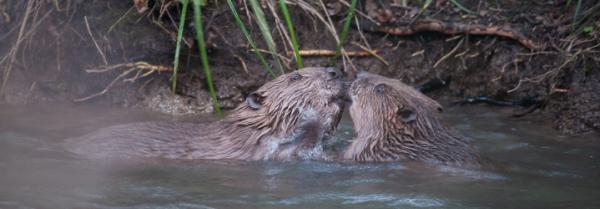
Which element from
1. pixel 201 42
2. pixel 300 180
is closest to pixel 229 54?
pixel 201 42

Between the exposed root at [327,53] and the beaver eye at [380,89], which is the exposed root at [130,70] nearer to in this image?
the exposed root at [327,53]

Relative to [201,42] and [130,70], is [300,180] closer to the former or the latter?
[201,42]

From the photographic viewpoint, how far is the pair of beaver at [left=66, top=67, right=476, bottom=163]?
20.4 ft

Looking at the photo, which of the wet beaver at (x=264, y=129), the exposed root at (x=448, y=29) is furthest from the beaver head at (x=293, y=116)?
the exposed root at (x=448, y=29)

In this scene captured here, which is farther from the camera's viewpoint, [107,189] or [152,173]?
[152,173]

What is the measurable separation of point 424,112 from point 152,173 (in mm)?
1670

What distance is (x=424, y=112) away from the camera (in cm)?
625

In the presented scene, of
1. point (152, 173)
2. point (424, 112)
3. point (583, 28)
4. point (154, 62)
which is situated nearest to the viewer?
point (152, 173)

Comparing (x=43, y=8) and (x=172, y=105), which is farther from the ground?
(x=43, y=8)

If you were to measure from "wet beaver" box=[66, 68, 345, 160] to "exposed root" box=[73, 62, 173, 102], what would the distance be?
3.64 ft

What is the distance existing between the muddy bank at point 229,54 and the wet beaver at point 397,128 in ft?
4.30

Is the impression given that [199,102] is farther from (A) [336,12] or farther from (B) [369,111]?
(B) [369,111]

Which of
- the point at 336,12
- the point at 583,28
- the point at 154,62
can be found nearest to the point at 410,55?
the point at 336,12

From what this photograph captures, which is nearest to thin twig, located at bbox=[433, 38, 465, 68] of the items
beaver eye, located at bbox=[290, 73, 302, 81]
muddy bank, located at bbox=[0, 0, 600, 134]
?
muddy bank, located at bbox=[0, 0, 600, 134]
